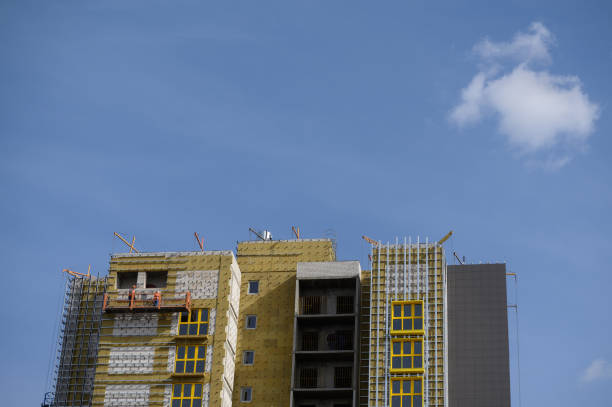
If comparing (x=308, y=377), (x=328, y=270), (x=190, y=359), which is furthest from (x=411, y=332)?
(x=190, y=359)

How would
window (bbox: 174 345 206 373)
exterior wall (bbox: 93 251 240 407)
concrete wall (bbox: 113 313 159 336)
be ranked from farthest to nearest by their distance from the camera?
concrete wall (bbox: 113 313 159 336) → window (bbox: 174 345 206 373) → exterior wall (bbox: 93 251 240 407)

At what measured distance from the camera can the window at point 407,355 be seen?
111500 mm

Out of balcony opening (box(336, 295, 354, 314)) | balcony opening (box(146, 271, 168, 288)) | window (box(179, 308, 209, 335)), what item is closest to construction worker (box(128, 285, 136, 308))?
balcony opening (box(146, 271, 168, 288))

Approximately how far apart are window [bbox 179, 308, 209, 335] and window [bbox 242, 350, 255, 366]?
7164 millimetres

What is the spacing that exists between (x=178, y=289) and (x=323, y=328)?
54.3 ft

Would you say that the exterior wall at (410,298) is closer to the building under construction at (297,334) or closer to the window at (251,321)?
the building under construction at (297,334)

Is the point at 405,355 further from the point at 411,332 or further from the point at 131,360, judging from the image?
the point at 131,360

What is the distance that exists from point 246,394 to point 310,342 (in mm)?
8950

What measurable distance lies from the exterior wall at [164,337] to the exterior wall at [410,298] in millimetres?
15416

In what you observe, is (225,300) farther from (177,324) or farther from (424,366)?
(424,366)

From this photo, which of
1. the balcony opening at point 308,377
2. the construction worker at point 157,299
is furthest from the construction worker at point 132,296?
the balcony opening at point 308,377

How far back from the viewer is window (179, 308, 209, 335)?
115375mm

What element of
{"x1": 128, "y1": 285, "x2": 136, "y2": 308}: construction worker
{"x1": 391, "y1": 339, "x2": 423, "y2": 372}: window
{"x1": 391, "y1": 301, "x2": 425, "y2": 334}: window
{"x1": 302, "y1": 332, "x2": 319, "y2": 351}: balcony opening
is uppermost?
{"x1": 128, "y1": 285, "x2": 136, "y2": 308}: construction worker

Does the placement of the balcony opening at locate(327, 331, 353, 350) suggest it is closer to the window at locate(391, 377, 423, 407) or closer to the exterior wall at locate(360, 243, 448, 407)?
the exterior wall at locate(360, 243, 448, 407)
